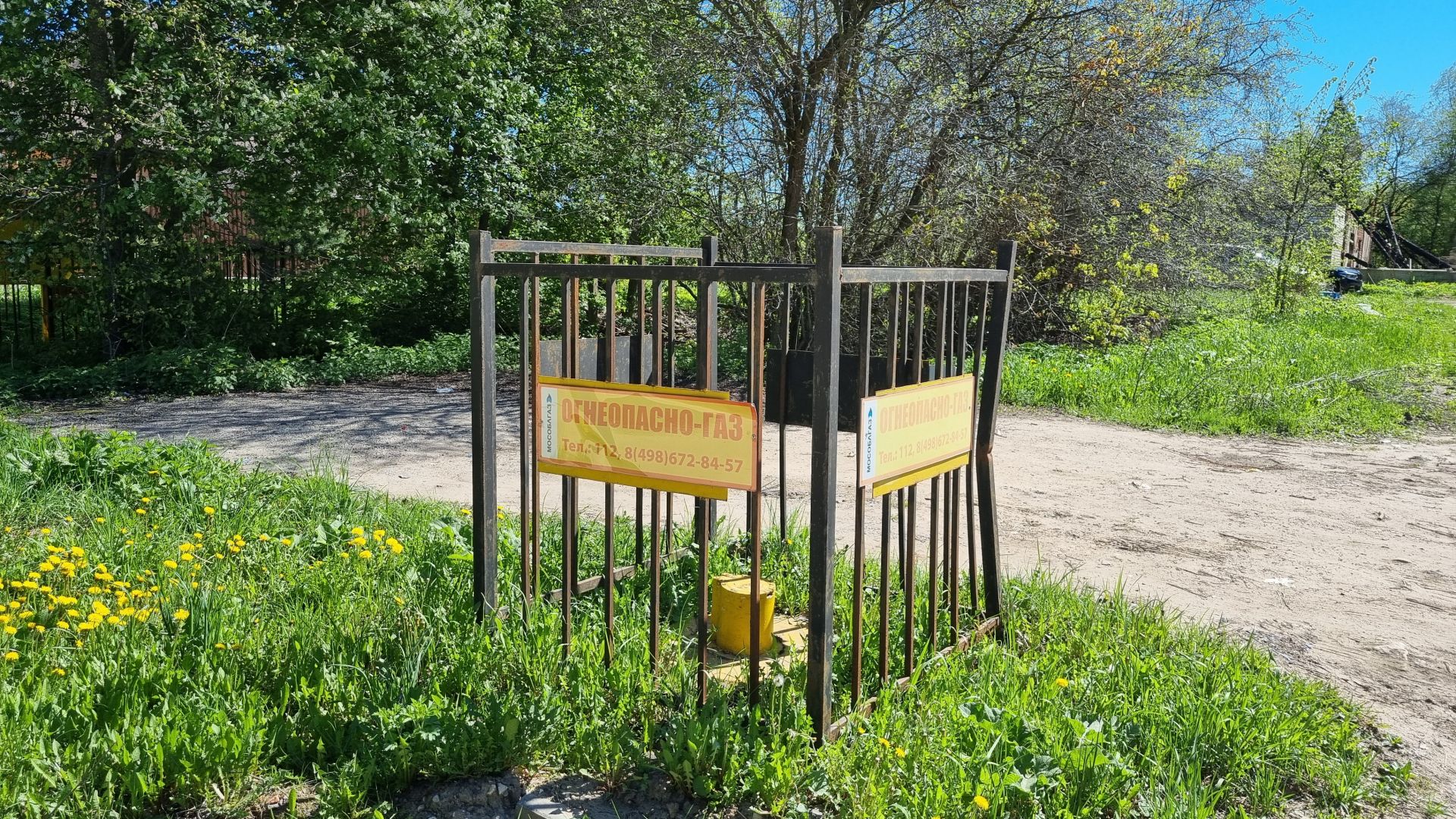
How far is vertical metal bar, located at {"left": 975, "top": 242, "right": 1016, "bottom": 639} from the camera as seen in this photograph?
391 centimetres

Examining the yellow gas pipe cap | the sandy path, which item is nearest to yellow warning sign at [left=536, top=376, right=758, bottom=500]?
the yellow gas pipe cap

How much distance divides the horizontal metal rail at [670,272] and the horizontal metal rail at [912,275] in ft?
0.40

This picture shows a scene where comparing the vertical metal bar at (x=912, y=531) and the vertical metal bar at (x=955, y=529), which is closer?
the vertical metal bar at (x=912, y=531)

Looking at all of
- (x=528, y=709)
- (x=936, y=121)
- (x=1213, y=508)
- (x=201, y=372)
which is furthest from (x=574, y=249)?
(x=201, y=372)

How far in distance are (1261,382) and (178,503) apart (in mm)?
9909

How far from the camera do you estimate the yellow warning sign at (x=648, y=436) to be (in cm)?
→ 309

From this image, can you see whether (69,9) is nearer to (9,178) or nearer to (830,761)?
(9,178)

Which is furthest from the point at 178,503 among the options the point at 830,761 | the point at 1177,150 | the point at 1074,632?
the point at 1177,150

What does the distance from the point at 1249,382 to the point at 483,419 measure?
31.2ft

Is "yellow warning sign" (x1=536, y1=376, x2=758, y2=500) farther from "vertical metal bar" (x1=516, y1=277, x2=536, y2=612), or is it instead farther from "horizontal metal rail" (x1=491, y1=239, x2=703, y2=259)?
"horizontal metal rail" (x1=491, y1=239, x2=703, y2=259)

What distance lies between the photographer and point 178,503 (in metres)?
5.33

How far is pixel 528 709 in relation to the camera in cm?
318

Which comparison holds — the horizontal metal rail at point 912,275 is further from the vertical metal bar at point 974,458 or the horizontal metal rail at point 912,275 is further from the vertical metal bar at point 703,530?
the vertical metal bar at point 703,530

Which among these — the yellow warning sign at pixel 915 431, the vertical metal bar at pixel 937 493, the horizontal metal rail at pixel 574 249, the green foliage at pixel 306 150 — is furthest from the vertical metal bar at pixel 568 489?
the green foliage at pixel 306 150
